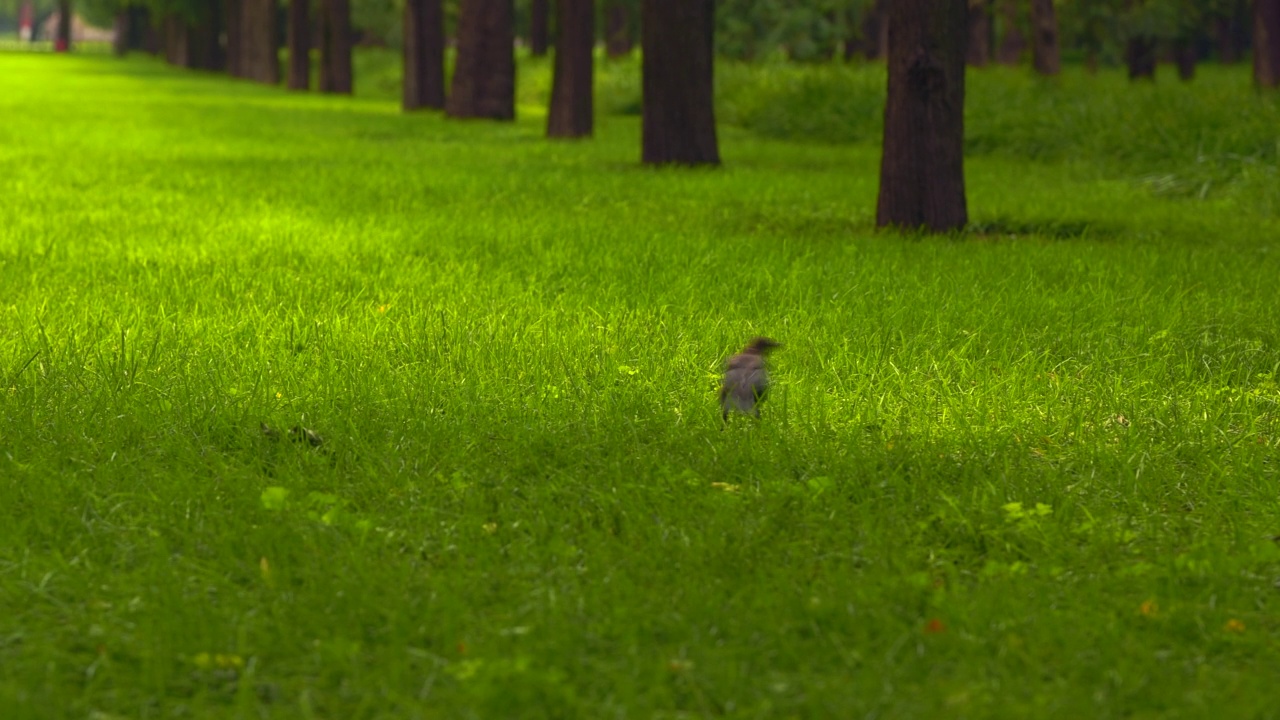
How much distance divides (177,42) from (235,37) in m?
15.1

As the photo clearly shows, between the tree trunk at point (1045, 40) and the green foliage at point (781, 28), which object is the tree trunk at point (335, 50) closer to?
the green foliage at point (781, 28)

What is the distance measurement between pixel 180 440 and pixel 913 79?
7.67m

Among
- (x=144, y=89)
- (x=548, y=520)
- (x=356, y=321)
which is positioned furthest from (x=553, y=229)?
(x=144, y=89)

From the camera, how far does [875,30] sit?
53.5m

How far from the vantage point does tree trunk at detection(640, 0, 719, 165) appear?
17.6 metres

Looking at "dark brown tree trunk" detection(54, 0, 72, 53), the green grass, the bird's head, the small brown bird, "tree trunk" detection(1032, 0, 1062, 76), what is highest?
"dark brown tree trunk" detection(54, 0, 72, 53)

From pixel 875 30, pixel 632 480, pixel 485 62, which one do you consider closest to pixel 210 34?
pixel 875 30

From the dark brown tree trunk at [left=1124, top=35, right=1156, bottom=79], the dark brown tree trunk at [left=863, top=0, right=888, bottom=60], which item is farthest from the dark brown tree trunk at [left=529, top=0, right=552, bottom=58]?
the dark brown tree trunk at [left=1124, top=35, right=1156, bottom=79]

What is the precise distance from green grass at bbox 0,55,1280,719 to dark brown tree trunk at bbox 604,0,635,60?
161 feet

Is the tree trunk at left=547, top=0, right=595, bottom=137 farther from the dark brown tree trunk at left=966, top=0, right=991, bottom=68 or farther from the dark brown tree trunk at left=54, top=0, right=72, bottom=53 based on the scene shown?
the dark brown tree trunk at left=54, top=0, right=72, bottom=53

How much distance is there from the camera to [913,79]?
12.2 meters

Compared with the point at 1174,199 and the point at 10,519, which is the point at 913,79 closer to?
the point at 1174,199

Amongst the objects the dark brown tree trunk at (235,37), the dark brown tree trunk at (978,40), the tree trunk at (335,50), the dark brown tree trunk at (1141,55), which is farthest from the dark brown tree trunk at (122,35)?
the dark brown tree trunk at (1141,55)

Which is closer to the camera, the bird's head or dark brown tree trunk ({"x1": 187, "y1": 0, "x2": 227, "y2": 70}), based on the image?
the bird's head
